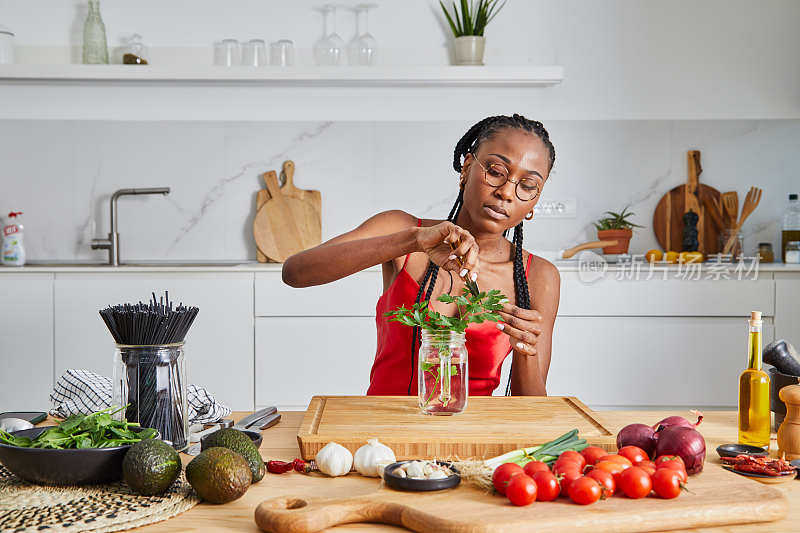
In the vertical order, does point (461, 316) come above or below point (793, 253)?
below

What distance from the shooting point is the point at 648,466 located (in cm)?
107

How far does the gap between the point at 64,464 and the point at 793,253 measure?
356 centimetres

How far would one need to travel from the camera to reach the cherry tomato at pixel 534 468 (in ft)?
3.39

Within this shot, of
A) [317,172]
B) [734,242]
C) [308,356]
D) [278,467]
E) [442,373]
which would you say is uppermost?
[317,172]

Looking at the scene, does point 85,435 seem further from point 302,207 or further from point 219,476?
point 302,207

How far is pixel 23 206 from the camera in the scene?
389cm

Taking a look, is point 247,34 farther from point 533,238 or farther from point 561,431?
point 561,431

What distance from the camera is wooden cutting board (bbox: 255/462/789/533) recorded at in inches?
37.1

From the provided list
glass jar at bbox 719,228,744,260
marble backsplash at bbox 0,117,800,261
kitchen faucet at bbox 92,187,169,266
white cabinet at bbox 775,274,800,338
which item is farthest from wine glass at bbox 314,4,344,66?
white cabinet at bbox 775,274,800,338

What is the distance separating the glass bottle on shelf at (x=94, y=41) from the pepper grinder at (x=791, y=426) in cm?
347

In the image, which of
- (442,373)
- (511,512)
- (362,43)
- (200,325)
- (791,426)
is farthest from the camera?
(362,43)

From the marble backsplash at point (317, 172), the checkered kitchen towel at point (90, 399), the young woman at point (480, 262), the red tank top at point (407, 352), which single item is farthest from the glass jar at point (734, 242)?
the checkered kitchen towel at point (90, 399)

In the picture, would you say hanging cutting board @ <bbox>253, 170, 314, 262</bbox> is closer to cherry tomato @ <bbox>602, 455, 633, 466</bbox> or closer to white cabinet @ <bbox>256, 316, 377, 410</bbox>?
white cabinet @ <bbox>256, 316, 377, 410</bbox>

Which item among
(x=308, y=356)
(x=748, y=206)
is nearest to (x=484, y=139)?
(x=308, y=356)
